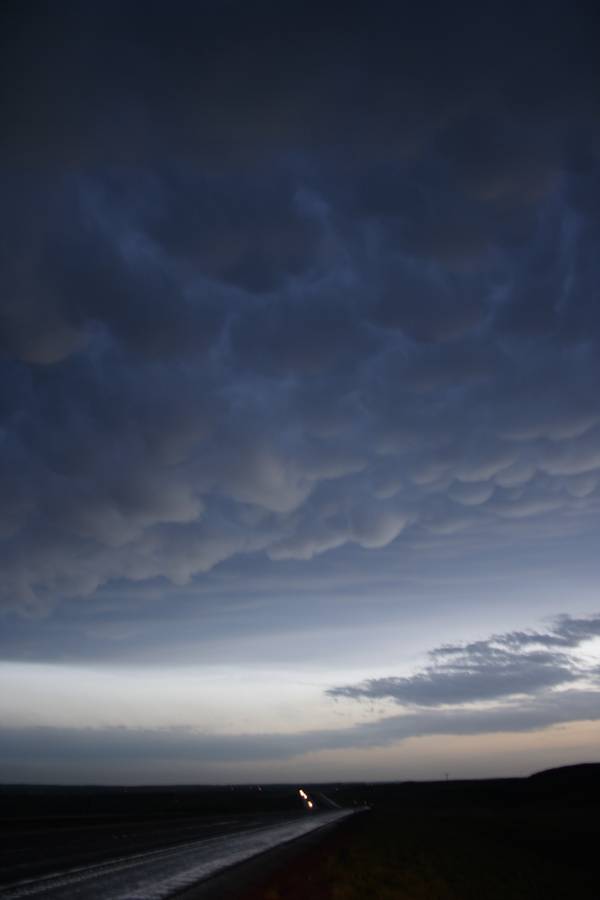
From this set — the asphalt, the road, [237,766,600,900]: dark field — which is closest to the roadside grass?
[237,766,600,900]: dark field

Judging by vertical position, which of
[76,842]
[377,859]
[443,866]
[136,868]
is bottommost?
[443,866]

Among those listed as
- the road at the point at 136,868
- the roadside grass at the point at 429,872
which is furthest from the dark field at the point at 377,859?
the road at the point at 136,868

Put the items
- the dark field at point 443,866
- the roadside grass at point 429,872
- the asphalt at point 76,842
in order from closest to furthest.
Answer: the roadside grass at point 429,872, the dark field at point 443,866, the asphalt at point 76,842

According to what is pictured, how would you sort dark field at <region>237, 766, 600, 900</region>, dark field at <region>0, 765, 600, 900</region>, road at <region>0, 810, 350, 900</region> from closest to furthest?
road at <region>0, 810, 350, 900</region>
dark field at <region>237, 766, 600, 900</region>
dark field at <region>0, 765, 600, 900</region>

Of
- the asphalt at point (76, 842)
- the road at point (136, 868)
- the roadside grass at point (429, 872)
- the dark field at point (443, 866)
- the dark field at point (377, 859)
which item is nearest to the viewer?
the road at point (136, 868)

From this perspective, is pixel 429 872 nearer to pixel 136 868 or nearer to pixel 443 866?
pixel 443 866

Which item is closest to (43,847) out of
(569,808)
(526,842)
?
(526,842)

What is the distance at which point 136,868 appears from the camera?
22625mm

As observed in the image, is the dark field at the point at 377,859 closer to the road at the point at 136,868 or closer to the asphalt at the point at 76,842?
the asphalt at the point at 76,842

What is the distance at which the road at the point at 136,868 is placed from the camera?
669 inches

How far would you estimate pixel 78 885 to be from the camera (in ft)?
59.1

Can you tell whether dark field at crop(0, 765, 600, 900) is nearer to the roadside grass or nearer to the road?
the roadside grass

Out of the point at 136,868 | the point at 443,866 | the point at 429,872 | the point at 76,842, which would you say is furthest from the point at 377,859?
the point at 76,842

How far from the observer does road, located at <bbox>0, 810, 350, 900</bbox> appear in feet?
55.8
